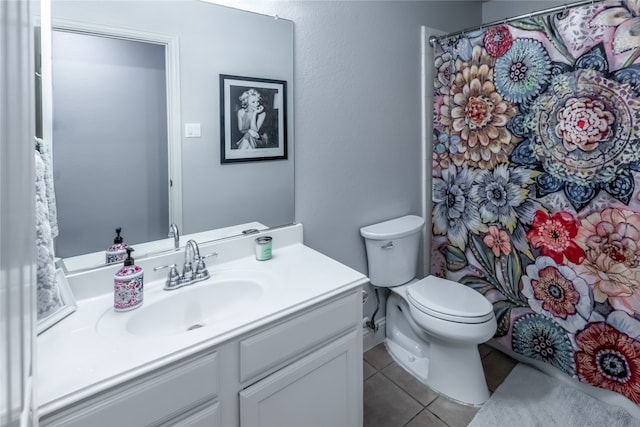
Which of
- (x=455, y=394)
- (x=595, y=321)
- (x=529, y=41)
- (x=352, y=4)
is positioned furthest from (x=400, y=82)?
(x=455, y=394)

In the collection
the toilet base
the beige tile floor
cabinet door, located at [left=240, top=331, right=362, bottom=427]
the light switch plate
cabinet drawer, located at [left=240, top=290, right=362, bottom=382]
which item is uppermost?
the light switch plate

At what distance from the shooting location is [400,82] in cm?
200

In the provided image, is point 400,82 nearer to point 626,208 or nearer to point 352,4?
point 352,4

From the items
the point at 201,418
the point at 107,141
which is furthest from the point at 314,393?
the point at 107,141

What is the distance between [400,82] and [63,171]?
5.48 ft

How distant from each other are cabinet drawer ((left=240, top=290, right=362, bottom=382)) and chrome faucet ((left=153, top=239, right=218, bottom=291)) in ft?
1.30

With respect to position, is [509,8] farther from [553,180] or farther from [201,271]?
[201,271]

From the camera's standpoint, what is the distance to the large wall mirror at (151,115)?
1.11 meters

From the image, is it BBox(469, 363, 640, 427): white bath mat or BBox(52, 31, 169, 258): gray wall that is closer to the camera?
BBox(52, 31, 169, 258): gray wall

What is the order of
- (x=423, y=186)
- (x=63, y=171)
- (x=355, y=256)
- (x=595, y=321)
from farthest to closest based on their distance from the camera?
(x=423, y=186), (x=355, y=256), (x=595, y=321), (x=63, y=171)

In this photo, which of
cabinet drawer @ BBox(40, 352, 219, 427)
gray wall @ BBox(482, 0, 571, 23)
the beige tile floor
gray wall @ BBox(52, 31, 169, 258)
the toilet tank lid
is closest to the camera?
cabinet drawer @ BBox(40, 352, 219, 427)

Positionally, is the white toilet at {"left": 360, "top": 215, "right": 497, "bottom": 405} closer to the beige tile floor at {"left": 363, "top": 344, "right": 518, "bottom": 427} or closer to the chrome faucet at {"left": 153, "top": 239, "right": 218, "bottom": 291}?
the beige tile floor at {"left": 363, "top": 344, "right": 518, "bottom": 427}

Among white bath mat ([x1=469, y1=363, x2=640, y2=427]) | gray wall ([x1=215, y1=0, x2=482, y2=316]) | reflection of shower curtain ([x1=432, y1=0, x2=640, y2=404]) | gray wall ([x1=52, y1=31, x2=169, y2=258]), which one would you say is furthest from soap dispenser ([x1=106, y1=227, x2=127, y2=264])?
reflection of shower curtain ([x1=432, y1=0, x2=640, y2=404])

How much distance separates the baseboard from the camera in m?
2.05
